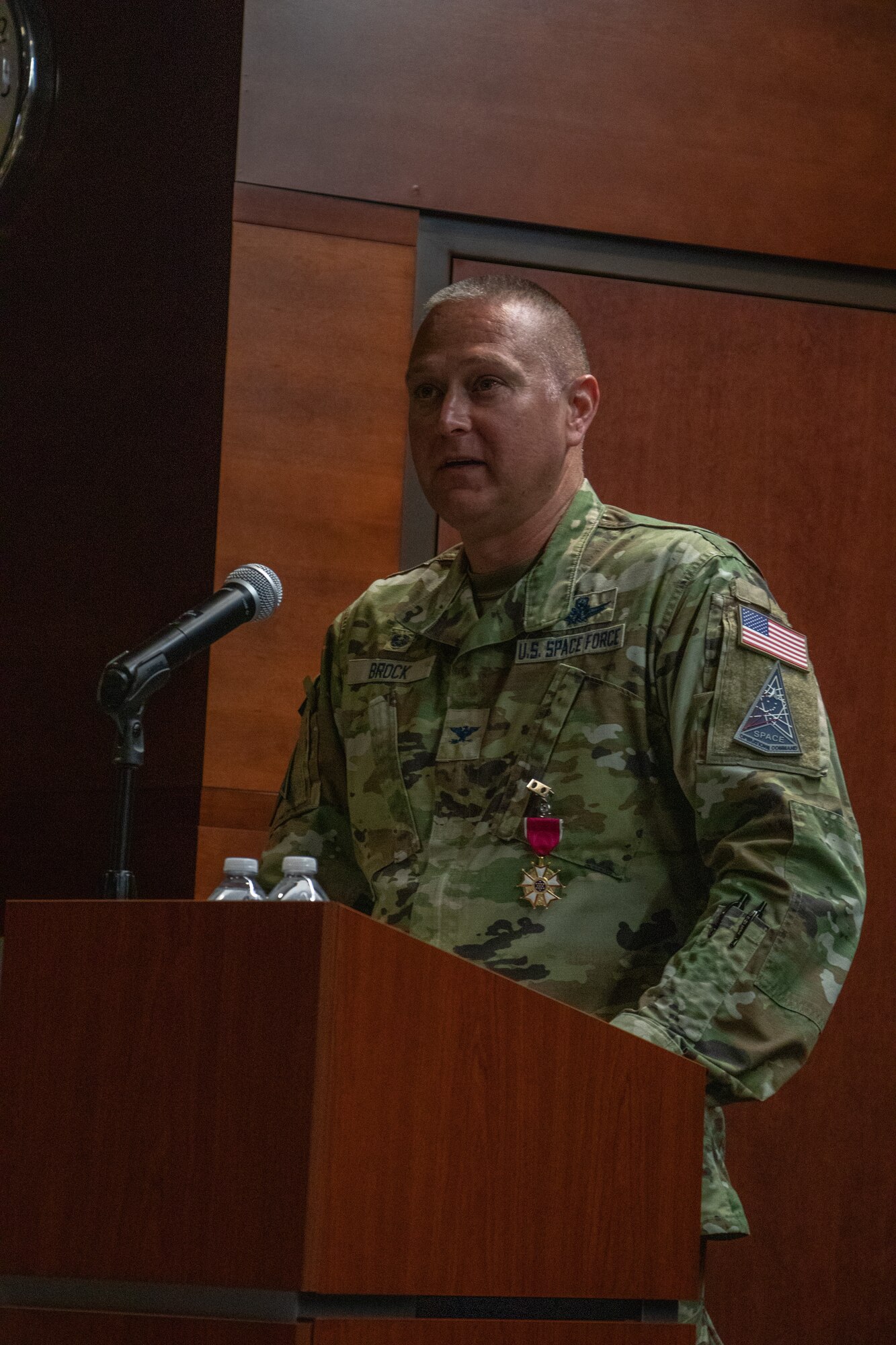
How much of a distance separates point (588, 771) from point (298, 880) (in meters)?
0.62

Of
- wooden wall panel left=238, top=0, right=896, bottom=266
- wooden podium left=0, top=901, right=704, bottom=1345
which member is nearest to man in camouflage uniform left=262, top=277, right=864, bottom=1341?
wooden podium left=0, top=901, right=704, bottom=1345

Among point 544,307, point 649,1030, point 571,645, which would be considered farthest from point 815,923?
point 544,307

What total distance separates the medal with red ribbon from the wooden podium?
64 cm

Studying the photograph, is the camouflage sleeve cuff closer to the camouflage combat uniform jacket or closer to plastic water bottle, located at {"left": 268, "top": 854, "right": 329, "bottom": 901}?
the camouflage combat uniform jacket

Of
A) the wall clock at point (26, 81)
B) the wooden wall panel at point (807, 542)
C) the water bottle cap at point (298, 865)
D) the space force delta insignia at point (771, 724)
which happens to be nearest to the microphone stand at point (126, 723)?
the water bottle cap at point (298, 865)

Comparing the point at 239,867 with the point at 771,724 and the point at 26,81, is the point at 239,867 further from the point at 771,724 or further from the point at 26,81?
the point at 26,81

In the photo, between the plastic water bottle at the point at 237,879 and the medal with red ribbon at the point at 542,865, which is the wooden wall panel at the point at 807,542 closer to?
the medal with red ribbon at the point at 542,865

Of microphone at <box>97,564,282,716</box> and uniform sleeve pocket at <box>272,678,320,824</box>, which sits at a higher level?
microphone at <box>97,564,282,716</box>

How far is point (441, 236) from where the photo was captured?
3.14 metres

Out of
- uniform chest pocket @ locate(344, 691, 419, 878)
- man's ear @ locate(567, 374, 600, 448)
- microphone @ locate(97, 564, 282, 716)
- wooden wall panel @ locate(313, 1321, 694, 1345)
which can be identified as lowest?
wooden wall panel @ locate(313, 1321, 694, 1345)

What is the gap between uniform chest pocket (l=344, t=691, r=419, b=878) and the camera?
2.47 meters

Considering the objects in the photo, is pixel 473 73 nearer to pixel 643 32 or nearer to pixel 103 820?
pixel 643 32

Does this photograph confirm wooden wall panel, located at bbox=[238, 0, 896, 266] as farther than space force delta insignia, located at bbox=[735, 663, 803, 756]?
Yes

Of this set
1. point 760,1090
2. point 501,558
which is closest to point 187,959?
point 760,1090
